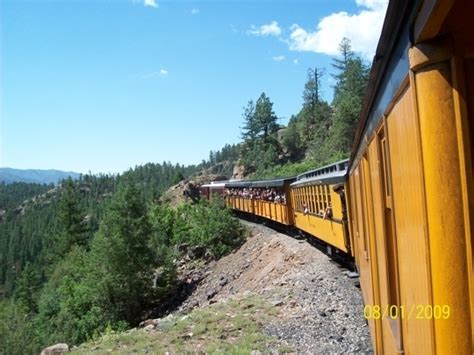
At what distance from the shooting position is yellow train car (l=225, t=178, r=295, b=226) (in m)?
24.3

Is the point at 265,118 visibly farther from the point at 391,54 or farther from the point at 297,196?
the point at 391,54

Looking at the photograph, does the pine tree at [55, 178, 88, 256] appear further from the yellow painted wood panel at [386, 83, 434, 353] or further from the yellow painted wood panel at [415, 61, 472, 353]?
the yellow painted wood panel at [415, 61, 472, 353]

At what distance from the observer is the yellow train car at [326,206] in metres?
11.8

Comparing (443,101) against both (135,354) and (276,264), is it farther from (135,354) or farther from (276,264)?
(276,264)

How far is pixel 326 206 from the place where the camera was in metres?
14.3

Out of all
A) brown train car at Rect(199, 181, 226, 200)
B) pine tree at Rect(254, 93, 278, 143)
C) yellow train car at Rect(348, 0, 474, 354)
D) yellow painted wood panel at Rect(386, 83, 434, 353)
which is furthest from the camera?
pine tree at Rect(254, 93, 278, 143)

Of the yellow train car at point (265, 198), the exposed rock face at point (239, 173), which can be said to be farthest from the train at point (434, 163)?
the exposed rock face at point (239, 173)

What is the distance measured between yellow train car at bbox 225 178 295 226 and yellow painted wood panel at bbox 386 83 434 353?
21105 mm

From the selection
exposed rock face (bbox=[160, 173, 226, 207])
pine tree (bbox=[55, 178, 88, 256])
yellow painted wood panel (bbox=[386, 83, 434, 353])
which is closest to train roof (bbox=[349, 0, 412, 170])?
yellow painted wood panel (bbox=[386, 83, 434, 353])

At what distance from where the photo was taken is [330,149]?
65562 millimetres

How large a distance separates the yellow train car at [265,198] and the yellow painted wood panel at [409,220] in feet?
69.2

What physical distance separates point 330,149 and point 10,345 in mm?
42858
